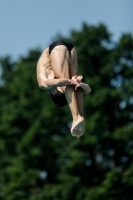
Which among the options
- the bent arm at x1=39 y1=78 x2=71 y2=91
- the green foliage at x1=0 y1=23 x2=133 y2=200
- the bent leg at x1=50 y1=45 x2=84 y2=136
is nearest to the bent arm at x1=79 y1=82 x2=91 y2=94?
the bent leg at x1=50 y1=45 x2=84 y2=136

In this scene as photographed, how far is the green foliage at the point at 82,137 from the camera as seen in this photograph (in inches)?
1726

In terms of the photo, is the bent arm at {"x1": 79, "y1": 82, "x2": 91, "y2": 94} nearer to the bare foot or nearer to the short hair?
the short hair

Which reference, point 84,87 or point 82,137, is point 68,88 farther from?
point 82,137

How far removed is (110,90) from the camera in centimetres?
4631

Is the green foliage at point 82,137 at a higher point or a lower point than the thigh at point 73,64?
higher

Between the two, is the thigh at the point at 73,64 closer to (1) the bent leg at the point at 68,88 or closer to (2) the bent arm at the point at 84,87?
(1) the bent leg at the point at 68,88

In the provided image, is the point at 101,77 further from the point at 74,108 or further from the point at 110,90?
the point at 74,108

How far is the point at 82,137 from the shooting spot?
44.4 meters

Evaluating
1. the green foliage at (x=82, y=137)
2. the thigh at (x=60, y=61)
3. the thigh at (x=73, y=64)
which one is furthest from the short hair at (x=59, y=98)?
the green foliage at (x=82, y=137)

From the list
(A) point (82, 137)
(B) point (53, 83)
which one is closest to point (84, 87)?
(B) point (53, 83)

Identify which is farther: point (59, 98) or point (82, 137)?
point (82, 137)

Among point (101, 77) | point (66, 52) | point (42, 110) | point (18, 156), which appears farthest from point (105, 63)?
point (66, 52)

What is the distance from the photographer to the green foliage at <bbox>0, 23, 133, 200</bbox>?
43.8 m

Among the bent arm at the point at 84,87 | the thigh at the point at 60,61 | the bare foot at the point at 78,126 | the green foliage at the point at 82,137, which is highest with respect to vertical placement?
the green foliage at the point at 82,137
